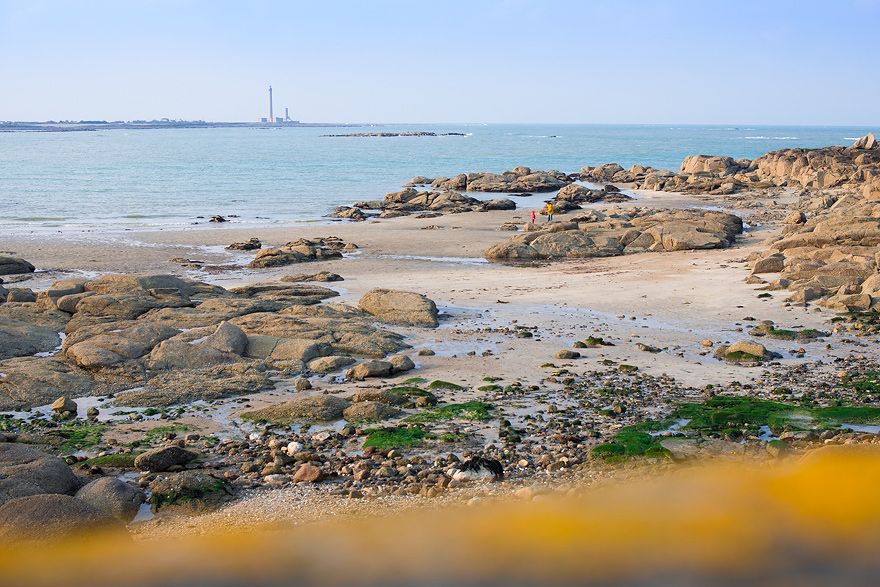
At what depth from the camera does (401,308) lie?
20.1 metres

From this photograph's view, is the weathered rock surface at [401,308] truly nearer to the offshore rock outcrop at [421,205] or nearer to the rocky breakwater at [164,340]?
the rocky breakwater at [164,340]

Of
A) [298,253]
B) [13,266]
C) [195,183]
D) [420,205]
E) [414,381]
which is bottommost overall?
[195,183]

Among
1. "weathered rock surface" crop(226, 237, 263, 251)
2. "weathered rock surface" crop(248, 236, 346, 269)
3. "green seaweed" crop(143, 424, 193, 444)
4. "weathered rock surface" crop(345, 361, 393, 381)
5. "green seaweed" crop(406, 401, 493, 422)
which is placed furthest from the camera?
"weathered rock surface" crop(226, 237, 263, 251)

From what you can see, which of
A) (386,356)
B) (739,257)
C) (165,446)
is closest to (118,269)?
(386,356)

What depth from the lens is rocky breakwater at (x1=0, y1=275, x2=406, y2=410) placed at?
14.6 m

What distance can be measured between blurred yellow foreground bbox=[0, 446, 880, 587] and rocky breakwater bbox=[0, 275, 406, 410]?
6070mm

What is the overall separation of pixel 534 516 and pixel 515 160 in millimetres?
113873

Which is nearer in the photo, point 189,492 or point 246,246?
point 189,492

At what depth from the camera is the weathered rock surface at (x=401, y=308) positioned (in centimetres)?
1966

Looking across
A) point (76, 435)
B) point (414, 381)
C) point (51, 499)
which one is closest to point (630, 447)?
point (414, 381)

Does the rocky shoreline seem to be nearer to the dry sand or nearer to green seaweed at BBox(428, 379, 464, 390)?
green seaweed at BBox(428, 379, 464, 390)

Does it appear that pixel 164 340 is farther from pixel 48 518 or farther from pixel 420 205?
pixel 420 205

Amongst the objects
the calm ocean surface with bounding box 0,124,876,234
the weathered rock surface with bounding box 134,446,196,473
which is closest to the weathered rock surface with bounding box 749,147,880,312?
the weathered rock surface with bounding box 134,446,196,473

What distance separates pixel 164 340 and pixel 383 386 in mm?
5097
